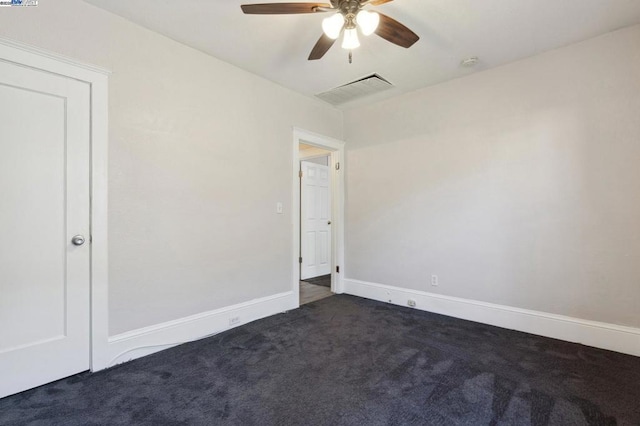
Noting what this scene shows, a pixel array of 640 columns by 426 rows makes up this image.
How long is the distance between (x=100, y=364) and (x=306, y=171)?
12.7 feet

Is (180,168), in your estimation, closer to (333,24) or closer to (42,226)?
(42,226)

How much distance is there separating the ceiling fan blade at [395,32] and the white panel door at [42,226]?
213cm

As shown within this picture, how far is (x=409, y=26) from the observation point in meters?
2.40

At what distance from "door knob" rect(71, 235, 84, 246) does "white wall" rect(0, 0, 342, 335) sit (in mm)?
181

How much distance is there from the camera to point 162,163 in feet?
8.39

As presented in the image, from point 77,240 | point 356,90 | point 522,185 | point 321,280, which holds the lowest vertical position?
point 321,280

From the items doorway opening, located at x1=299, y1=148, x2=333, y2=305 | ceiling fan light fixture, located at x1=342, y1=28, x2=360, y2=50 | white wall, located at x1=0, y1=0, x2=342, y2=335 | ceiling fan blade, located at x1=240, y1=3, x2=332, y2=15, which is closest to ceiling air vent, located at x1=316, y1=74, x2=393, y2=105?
white wall, located at x1=0, y1=0, x2=342, y2=335

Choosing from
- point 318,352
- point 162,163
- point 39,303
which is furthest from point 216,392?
point 162,163

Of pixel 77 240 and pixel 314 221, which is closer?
pixel 77 240

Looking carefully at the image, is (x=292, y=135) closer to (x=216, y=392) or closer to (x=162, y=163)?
(x=162, y=163)

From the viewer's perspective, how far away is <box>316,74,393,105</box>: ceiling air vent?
338 cm

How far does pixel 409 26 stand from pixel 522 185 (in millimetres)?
1826

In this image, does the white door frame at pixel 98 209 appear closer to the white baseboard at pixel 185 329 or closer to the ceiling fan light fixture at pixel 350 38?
the white baseboard at pixel 185 329

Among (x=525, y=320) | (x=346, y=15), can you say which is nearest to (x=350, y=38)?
(x=346, y=15)
